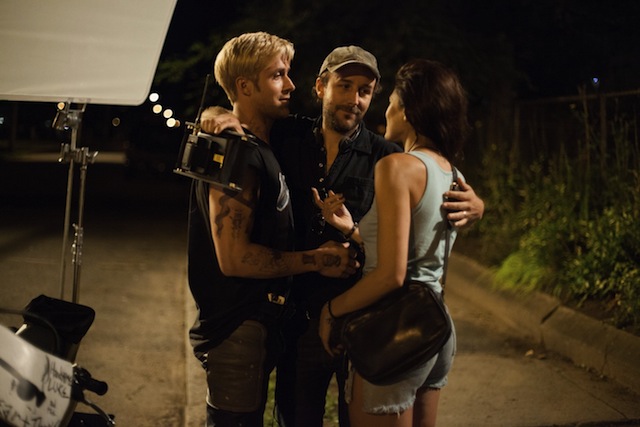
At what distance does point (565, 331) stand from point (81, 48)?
14.7ft

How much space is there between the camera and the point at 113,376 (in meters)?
5.70

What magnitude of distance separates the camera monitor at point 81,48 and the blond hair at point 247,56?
1.95ft

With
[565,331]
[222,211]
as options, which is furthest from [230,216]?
[565,331]

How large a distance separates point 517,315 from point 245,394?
15.7ft

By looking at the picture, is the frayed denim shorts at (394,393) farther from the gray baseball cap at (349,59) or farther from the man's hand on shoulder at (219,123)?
the gray baseball cap at (349,59)

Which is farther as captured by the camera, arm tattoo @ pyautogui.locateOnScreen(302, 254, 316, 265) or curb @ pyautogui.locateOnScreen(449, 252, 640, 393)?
curb @ pyautogui.locateOnScreen(449, 252, 640, 393)

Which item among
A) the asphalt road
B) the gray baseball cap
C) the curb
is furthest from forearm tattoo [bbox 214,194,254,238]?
the curb

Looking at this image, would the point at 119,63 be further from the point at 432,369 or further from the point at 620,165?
the point at 620,165

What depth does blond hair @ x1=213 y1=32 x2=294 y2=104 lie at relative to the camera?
292 cm

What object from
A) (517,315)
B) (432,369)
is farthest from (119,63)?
(517,315)

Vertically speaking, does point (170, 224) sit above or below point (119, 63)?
below

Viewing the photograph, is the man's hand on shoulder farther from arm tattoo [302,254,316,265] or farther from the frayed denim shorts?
the frayed denim shorts

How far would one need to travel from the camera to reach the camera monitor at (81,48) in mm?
3350

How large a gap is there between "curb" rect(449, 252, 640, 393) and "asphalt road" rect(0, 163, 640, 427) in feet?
0.34
